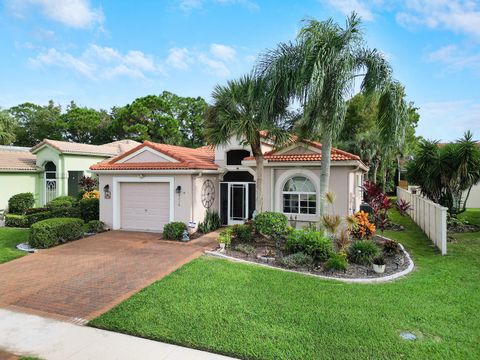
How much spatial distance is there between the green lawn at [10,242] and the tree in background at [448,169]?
2064cm

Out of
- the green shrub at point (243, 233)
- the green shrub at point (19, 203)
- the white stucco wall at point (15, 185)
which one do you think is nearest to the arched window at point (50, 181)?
the white stucco wall at point (15, 185)

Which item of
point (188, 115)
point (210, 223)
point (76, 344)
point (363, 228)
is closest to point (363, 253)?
point (363, 228)

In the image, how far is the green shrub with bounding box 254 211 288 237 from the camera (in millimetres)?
13211

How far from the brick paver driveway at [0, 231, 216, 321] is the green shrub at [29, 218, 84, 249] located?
0.65 m

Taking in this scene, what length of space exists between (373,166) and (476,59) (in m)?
17.4

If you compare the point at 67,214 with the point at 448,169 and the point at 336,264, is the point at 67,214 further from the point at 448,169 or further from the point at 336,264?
the point at 448,169

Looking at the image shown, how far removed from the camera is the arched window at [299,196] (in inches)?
615

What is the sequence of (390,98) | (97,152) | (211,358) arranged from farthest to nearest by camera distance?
(97,152) < (390,98) < (211,358)

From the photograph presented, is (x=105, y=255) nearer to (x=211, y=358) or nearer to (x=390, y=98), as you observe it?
(x=211, y=358)

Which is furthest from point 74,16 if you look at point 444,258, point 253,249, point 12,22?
point 444,258

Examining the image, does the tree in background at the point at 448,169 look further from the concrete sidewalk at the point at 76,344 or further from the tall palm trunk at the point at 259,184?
the concrete sidewalk at the point at 76,344

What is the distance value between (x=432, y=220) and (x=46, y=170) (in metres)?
27.4

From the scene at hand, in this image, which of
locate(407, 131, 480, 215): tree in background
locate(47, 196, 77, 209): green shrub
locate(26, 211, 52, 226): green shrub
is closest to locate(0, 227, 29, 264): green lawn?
locate(26, 211, 52, 226): green shrub

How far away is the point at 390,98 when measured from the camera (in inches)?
493
